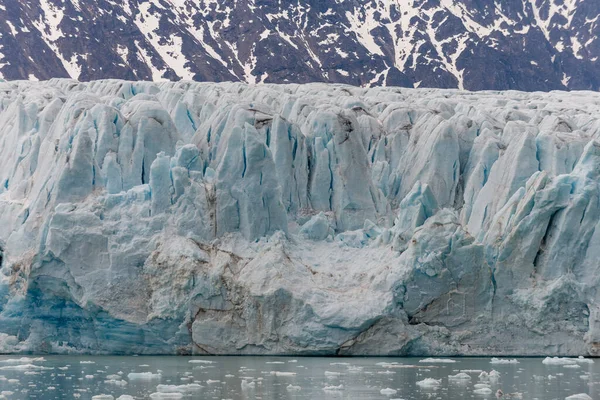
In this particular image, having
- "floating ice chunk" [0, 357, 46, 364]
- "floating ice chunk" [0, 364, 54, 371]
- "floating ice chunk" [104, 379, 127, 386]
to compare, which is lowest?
"floating ice chunk" [104, 379, 127, 386]

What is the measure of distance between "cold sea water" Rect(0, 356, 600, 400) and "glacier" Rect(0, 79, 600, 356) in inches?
26.3

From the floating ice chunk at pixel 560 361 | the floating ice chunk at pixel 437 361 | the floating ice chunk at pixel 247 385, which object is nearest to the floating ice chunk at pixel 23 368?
the floating ice chunk at pixel 247 385

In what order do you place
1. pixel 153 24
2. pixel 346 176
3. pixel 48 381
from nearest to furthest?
pixel 48 381, pixel 346 176, pixel 153 24

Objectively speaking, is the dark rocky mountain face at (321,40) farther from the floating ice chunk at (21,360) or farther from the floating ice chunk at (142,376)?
the floating ice chunk at (142,376)

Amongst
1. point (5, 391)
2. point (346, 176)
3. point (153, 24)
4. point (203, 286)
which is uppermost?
point (153, 24)

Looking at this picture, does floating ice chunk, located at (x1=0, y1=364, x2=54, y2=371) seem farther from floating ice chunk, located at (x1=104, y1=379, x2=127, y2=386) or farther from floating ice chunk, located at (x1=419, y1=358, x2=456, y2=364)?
floating ice chunk, located at (x1=419, y1=358, x2=456, y2=364)

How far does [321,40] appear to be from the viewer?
332ft

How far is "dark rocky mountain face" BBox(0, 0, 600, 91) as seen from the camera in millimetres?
94625

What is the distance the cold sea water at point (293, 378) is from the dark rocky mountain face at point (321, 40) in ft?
236

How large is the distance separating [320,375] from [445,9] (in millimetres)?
88241

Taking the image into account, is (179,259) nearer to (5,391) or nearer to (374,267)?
(374,267)

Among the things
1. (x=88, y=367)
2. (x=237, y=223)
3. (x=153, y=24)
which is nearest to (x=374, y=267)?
(x=237, y=223)

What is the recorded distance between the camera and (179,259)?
23203 millimetres

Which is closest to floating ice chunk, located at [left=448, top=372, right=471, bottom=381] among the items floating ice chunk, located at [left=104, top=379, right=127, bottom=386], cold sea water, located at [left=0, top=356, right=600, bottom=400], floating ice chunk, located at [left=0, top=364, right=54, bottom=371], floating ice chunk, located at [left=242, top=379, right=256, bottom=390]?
cold sea water, located at [left=0, top=356, right=600, bottom=400]
